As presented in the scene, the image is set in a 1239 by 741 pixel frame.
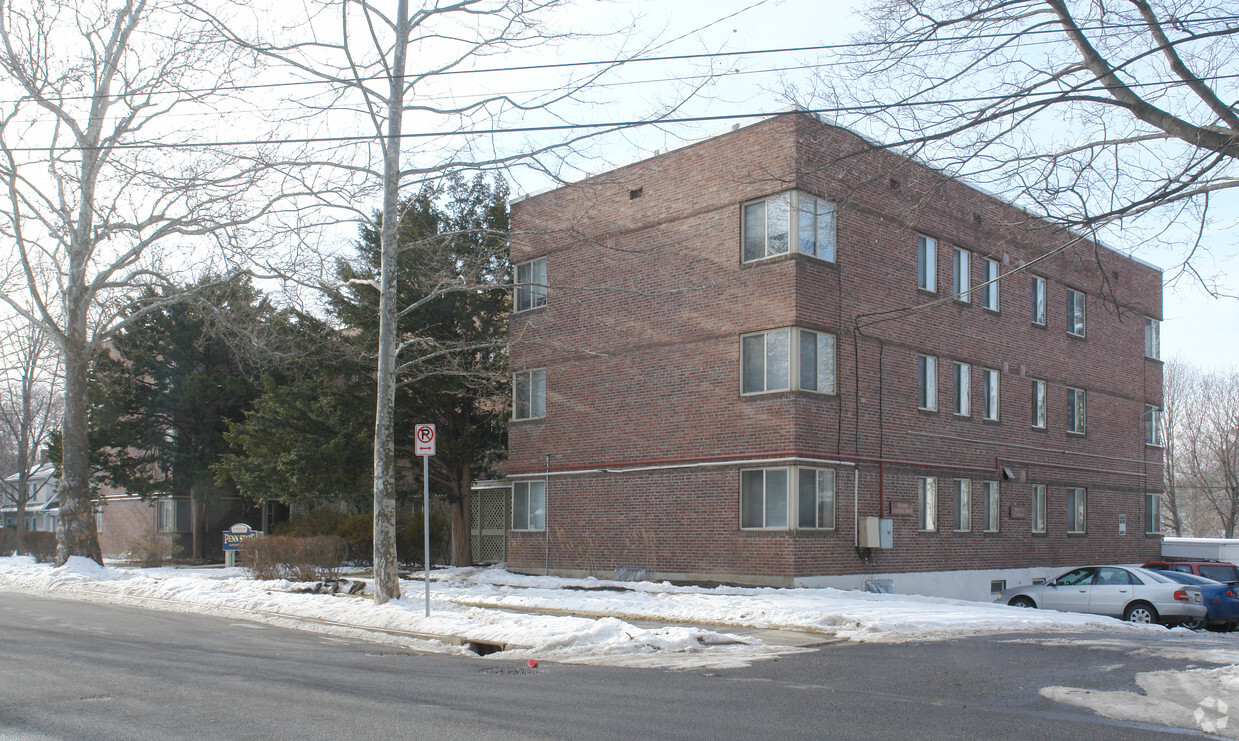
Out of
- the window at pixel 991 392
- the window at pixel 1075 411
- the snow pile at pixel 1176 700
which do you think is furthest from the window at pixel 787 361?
the window at pixel 1075 411

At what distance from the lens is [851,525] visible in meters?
21.8

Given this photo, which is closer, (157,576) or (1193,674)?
(1193,674)

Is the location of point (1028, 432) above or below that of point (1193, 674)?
above

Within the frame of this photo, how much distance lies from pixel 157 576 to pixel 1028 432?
21.7 metres

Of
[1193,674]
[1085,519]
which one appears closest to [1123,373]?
[1085,519]

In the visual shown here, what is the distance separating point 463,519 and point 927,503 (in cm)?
1241

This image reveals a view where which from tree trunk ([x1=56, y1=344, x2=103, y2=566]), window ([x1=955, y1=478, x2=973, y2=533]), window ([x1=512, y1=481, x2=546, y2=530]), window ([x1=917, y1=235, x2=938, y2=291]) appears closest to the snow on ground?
window ([x1=512, y1=481, x2=546, y2=530])

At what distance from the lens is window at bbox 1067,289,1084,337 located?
97.5 feet

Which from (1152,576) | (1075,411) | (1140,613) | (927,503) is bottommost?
(1140,613)

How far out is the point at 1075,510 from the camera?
95.3 feet

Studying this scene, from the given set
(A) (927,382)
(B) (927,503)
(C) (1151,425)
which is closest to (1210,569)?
(B) (927,503)

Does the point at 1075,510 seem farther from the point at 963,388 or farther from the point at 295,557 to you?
the point at 295,557

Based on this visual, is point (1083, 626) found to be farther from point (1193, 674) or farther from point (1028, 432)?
point (1028, 432)

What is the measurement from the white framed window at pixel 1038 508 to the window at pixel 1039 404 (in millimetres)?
1601
